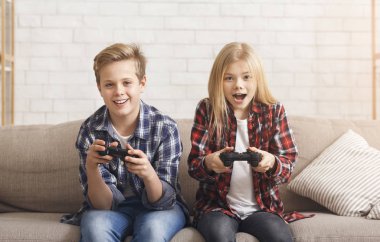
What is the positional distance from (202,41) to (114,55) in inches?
66.1

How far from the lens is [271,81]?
397 cm

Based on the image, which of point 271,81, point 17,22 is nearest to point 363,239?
point 271,81

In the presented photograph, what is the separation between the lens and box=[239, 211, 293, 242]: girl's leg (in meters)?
2.14

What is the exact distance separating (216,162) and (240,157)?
123 mm

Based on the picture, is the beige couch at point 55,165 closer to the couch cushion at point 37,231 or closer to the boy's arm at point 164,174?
the couch cushion at point 37,231

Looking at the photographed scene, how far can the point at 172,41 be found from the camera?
3912 millimetres

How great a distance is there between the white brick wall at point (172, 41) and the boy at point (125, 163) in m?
1.53

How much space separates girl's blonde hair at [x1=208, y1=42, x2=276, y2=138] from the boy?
0.52 feet

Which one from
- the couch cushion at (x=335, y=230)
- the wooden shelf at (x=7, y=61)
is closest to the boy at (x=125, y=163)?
the couch cushion at (x=335, y=230)

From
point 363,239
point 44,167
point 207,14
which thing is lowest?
point 363,239

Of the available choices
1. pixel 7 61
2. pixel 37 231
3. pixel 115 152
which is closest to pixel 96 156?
pixel 115 152

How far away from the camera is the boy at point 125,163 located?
2.19 meters

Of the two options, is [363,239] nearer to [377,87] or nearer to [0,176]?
[0,176]

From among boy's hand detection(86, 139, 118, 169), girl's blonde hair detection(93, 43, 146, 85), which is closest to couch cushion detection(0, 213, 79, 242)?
boy's hand detection(86, 139, 118, 169)
